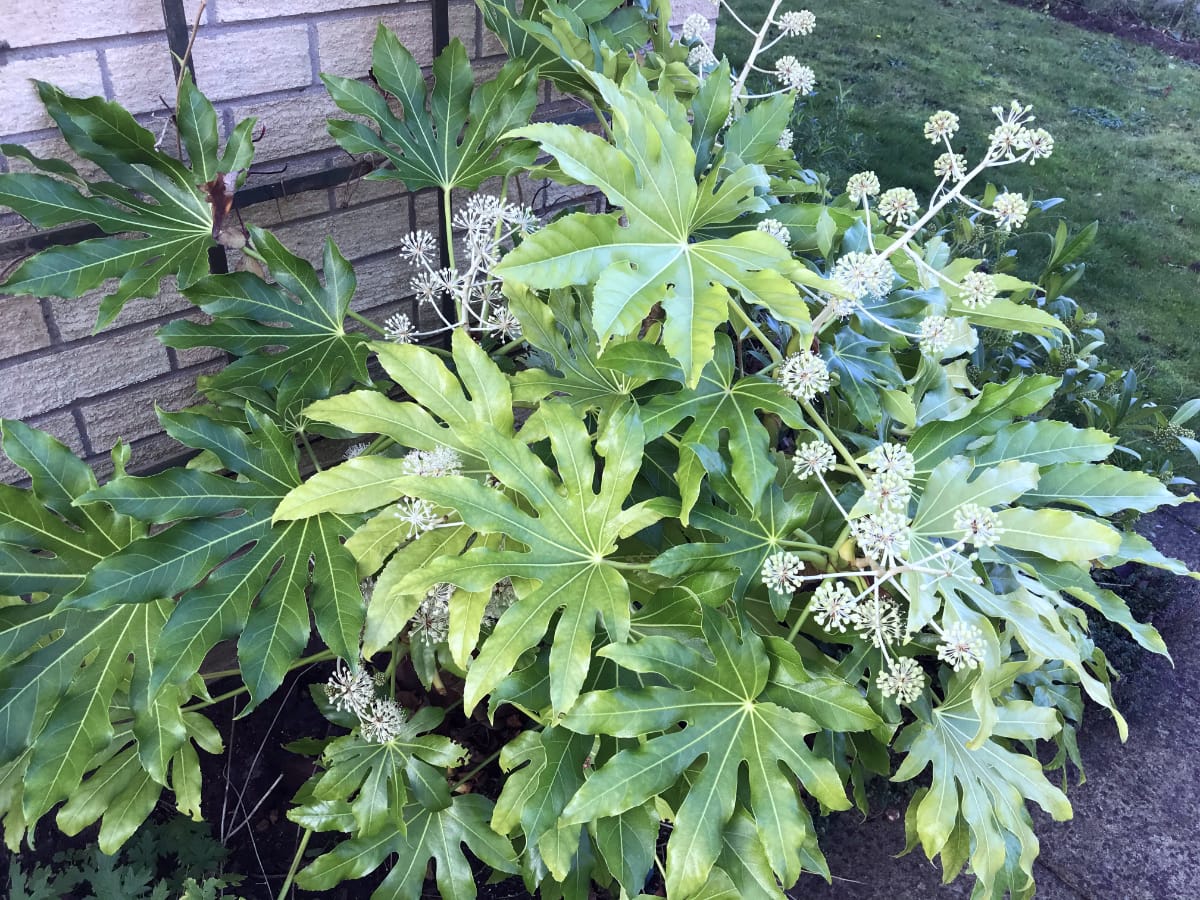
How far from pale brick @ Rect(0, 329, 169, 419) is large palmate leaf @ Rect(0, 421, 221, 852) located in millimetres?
493

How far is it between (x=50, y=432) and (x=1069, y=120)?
21.2ft

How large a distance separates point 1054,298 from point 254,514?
2374 mm

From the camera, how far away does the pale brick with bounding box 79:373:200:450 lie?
169 cm

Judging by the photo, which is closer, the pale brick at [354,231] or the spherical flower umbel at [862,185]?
the spherical flower umbel at [862,185]

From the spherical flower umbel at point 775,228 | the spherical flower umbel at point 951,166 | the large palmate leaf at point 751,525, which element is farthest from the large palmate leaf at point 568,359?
the spherical flower umbel at point 951,166

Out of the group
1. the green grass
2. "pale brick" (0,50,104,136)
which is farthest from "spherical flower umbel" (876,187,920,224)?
→ the green grass

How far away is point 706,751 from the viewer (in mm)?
1091

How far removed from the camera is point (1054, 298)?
95.8 inches

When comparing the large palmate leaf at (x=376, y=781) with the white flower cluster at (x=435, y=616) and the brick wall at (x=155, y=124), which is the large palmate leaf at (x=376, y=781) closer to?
the white flower cluster at (x=435, y=616)

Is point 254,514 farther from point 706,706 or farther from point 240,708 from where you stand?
point 240,708

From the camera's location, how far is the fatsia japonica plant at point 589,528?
104 centimetres

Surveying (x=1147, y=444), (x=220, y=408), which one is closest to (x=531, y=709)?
(x=220, y=408)

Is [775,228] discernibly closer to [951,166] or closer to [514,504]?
[951,166]

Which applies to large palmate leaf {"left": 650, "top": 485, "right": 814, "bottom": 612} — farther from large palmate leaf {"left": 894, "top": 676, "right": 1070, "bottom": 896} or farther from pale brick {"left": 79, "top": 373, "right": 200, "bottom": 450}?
pale brick {"left": 79, "top": 373, "right": 200, "bottom": 450}
